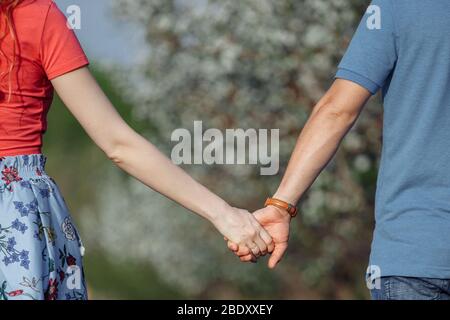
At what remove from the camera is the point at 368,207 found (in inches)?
316

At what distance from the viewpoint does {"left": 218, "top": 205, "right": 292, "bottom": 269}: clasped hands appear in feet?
11.9

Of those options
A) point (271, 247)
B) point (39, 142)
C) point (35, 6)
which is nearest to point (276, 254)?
point (271, 247)

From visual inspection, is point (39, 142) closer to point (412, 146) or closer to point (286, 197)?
point (286, 197)

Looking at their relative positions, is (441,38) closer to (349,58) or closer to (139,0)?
(349,58)

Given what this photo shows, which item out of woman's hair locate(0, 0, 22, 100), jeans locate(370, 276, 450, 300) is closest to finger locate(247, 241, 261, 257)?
jeans locate(370, 276, 450, 300)

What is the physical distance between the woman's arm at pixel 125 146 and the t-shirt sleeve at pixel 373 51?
2.11ft

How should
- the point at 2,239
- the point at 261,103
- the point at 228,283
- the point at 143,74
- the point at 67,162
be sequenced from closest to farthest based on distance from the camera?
1. the point at 2,239
2. the point at 261,103
3. the point at 143,74
4. the point at 228,283
5. the point at 67,162

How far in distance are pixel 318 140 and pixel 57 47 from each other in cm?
95

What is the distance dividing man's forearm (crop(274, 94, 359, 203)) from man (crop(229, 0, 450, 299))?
23 centimetres

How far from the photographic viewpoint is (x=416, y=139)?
2.99 m

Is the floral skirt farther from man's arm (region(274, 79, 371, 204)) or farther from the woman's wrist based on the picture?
man's arm (region(274, 79, 371, 204))

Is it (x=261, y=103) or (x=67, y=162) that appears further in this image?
(x=67, y=162)
